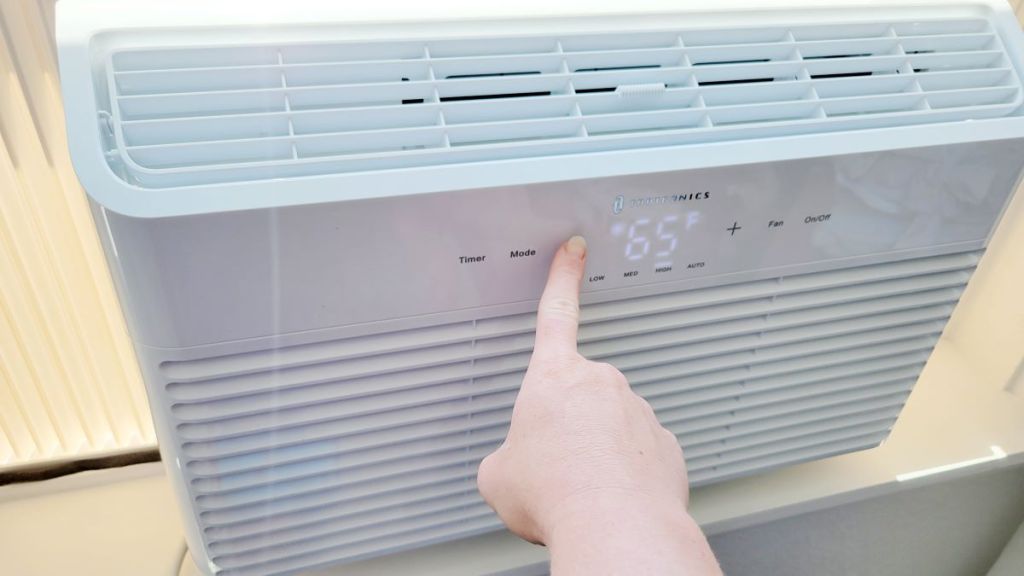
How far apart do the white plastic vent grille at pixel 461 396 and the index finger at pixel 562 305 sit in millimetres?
43

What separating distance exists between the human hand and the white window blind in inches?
13.5

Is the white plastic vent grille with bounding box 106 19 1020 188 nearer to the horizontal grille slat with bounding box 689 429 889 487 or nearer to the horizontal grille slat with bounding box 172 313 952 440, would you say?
the horizontal grille slat with bounding box 172 313 952 440

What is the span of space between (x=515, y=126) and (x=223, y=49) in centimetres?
17

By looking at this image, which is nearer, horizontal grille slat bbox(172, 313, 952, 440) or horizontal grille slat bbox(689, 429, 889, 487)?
horizontal grille slat bbox(172, 313, 952, 440)

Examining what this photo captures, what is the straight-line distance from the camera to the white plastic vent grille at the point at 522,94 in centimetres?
41

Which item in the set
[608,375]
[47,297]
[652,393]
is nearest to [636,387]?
[652,393]

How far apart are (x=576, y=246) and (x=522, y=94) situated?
10cm

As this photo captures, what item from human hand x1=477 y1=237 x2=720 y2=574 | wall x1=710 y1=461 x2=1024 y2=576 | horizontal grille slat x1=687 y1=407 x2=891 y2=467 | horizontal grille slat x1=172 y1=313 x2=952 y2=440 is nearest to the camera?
human hand x1=477 y1=237 x2=720 y2=574

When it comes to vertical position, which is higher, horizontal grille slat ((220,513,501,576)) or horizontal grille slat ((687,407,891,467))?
horizontal grille slat ((687,407,891,467))

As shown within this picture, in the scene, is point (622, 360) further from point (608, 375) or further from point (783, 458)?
point (783, 458)

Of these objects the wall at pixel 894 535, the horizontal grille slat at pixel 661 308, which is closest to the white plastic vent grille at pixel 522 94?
the horizontal grille slat at pixel 661 308

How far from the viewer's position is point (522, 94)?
49 cm

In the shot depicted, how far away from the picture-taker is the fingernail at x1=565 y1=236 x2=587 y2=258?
1.53 feet

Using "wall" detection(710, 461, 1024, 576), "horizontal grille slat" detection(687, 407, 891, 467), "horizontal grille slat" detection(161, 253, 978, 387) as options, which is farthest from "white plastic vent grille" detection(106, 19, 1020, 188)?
"wall" detection(710, 461, 1024, 576)
